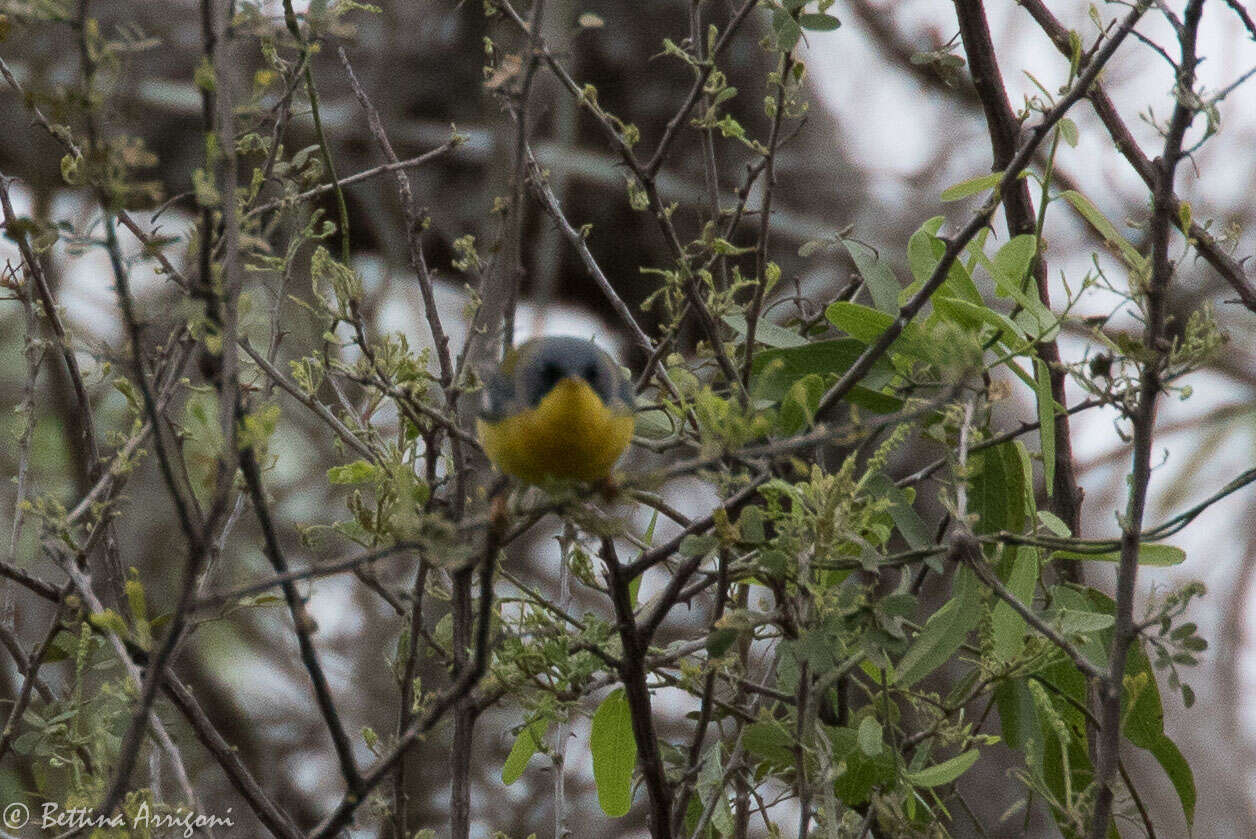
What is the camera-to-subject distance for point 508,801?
9.24ft

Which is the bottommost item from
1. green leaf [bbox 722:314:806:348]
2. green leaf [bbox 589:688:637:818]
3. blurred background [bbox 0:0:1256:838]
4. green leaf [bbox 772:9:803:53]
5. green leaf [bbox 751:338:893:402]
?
green leaf [bbox 589:688:637:818]

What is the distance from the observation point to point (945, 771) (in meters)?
1.10

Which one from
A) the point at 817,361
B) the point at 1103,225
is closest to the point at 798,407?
the point at 817,361

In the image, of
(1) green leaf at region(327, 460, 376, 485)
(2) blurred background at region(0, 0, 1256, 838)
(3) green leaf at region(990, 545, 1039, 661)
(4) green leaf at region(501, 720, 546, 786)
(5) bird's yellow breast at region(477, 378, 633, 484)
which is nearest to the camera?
(5) bird's yellow breast at region(477, 378, 633, 484)

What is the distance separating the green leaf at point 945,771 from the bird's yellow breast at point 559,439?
1.39 feet

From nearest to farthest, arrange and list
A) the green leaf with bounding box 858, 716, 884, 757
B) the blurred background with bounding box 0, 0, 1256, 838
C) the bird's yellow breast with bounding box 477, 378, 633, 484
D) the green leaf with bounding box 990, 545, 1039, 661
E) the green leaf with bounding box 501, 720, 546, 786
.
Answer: the bird's yellow breast with bounding box 477, 378, 633, 484, the green leaf with bounding box 858, 716, 884, 757, the green leaf with bounding box 990, 545, 1039, 661, the green leaf with bounding box 501, 720, 546, 786, the blurred background with bounding box 0, 0, 1256, 838

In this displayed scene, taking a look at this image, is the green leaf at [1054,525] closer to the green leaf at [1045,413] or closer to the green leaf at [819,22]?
the green leaf at [1045,413]

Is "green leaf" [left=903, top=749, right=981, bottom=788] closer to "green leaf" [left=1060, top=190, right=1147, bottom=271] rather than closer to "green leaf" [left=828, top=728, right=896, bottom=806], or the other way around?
"green leaf" [left=828, top=728, right=896, bottom=806]

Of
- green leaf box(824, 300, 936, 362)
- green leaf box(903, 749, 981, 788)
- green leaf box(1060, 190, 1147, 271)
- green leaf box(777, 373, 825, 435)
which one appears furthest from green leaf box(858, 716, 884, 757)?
green leaf box(1060, 190, 1147, 271)

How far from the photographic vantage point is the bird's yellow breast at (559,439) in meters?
0.93

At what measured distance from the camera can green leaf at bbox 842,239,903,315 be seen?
137 centimetres

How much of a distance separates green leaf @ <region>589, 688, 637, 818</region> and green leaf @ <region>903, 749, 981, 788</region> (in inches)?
14.2

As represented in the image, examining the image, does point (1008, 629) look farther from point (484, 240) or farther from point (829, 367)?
point (484, 240)

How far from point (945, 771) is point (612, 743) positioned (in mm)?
418
